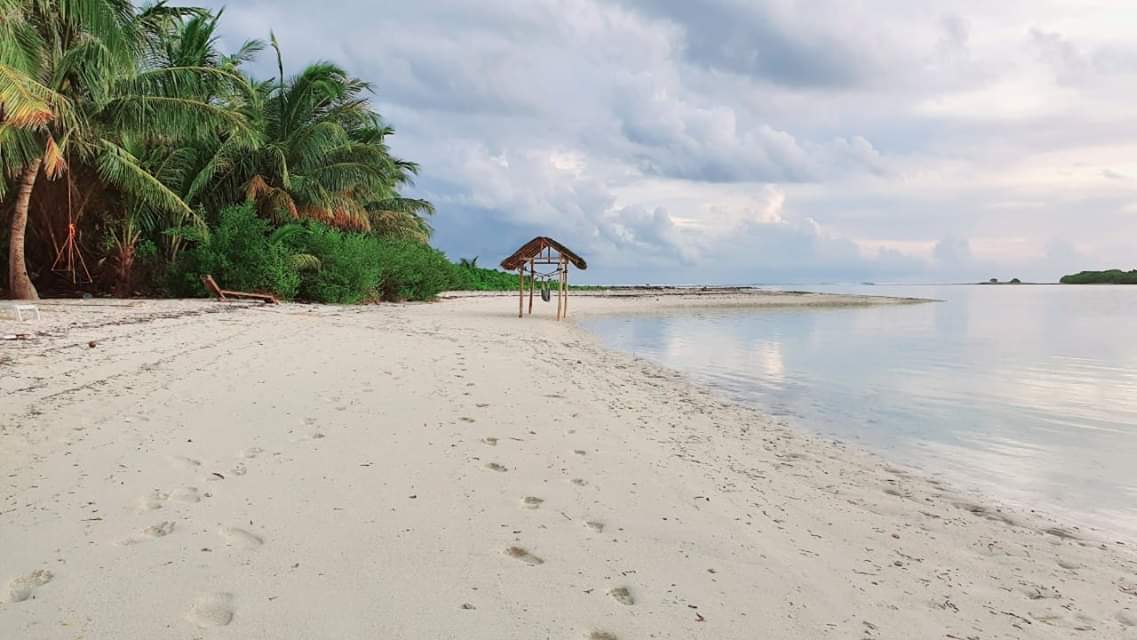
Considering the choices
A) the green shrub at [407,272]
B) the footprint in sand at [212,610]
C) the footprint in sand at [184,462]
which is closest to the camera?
the footprint in sand at [212,610]

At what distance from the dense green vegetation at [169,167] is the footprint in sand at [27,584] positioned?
41.3 feet

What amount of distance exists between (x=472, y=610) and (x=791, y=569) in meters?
1.56

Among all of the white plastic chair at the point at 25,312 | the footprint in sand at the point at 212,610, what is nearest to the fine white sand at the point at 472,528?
the footprint in sand at the point at 212,610

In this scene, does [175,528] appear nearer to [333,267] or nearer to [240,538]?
[240,538]

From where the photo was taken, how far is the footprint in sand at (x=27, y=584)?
99.9 inches

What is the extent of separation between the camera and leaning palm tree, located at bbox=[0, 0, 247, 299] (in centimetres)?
1438

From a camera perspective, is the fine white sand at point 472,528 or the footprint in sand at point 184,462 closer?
the fine white sand at point 472,528

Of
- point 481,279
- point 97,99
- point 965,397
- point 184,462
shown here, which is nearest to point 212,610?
point 184,462

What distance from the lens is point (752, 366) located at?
14023 mm

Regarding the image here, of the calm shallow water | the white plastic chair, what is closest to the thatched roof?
the calm shallow water

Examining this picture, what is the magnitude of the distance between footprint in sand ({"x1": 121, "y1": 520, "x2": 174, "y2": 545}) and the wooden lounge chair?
53.4ft

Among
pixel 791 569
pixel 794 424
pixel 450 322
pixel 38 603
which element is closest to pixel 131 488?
pixel 38 603

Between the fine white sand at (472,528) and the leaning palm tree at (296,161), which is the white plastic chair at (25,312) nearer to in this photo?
the fine white sand at (472,528)

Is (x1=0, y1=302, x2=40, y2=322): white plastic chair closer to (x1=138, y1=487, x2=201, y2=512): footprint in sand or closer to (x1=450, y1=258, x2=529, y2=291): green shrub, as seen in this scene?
(x1=138, y1=487, x2=201, y2=512): footprint in sand
